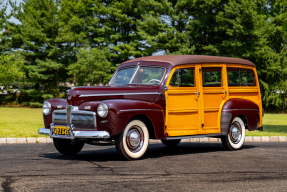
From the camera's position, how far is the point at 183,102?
9234mm

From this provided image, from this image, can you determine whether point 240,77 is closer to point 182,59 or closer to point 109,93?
point 182,59

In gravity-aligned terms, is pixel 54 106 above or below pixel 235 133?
above

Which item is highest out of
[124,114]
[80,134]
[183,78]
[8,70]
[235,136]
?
[8,70]

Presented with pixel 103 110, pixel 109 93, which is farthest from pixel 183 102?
pixel 103 110

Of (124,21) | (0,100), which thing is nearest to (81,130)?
(124,21)

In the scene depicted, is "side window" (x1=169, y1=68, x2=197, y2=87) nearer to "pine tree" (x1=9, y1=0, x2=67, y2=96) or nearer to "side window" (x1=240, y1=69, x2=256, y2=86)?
"side window" (x1=240, y1=69, x2=256, y2=86)

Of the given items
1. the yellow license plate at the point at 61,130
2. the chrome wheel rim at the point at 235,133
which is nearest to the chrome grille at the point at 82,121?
the yellow license plate at the point at 61,130

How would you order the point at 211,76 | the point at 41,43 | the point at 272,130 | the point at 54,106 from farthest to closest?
1. the point at 41,43
2. the point at 272,130
3. the point at 211,76
4. the point at 54,106

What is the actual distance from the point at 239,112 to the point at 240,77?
1.12 meters

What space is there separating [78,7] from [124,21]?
796 cm

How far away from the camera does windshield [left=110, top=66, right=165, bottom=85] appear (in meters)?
9.10

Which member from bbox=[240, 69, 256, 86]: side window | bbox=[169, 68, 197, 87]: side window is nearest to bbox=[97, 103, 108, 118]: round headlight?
bbox=[169, 68, 197, 87]: side window

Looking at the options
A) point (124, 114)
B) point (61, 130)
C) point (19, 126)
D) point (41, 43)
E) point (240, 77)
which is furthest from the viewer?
point (41, 43)

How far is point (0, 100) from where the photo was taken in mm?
52906
